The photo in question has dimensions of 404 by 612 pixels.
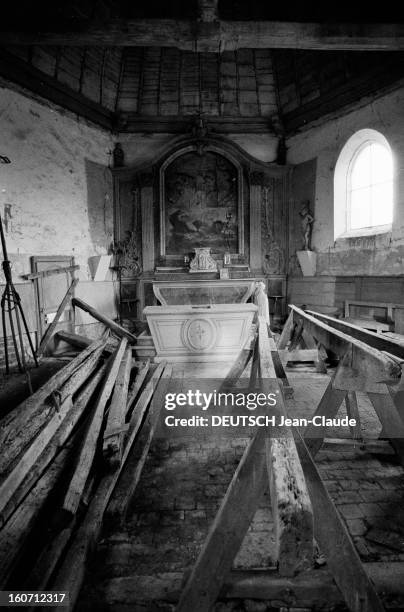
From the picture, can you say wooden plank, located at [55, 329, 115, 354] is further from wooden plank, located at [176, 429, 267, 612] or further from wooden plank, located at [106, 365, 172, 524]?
wooden plank, located at [176, 429, 267, 612]

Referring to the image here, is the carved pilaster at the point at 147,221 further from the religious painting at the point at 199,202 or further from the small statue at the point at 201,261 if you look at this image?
the small statue at the point at 201,261

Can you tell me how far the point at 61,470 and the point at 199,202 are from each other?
8.20 m

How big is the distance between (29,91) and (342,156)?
712 centimetres

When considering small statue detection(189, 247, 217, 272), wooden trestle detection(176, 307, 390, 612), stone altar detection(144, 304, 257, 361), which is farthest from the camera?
small statue detection(189, 247, 217, 272)

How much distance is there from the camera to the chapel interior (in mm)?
1614

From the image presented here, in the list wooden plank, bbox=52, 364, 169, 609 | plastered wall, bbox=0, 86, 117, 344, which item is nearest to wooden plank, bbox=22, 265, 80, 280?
plastered wall, bbox=0, 86, 117, 344

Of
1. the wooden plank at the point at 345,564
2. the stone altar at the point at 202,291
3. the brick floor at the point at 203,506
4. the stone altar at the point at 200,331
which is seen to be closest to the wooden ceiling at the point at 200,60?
the stone altar at the point at 200,331

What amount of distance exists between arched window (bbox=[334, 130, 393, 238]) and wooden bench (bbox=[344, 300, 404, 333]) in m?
1.68

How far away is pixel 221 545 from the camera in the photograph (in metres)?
1.15

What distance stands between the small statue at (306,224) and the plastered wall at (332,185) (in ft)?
0.42

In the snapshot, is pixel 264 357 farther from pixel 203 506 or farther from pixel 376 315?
pixel 376 315

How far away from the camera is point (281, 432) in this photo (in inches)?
50.8

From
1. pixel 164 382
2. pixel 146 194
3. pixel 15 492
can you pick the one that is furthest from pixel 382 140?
pixel 15 492

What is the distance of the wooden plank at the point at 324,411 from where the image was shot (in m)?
2.51
